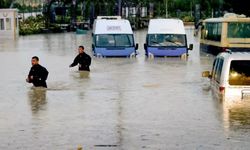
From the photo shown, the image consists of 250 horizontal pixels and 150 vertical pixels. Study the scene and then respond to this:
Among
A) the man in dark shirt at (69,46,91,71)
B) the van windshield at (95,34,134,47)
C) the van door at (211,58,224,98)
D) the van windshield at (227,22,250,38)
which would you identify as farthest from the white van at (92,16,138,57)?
the van door at (211,58,224,98)

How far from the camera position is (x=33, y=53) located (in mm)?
43188

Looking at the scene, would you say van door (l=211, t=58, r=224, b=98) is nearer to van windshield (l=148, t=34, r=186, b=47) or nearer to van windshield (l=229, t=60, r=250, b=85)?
van windshield (l=229, t=60, r=250, b=85)

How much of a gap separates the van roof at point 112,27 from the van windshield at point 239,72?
2309 cm

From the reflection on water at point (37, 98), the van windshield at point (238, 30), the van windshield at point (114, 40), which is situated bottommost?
the reflection on water at point (37, 98)

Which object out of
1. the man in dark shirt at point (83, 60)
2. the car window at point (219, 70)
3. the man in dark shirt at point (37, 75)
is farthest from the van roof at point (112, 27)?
the car window at point (219, 70)

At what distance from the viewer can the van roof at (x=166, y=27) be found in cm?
3906

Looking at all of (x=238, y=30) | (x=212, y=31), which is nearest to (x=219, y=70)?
(x=238, y=30)

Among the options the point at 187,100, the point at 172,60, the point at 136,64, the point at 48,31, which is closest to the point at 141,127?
the point at 187,100

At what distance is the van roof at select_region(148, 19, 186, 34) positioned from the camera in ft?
128

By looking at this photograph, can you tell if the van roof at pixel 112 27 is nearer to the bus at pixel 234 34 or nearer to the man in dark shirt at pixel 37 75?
the bus at pixel 234 34

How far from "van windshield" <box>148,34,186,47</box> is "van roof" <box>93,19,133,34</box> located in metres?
1.41

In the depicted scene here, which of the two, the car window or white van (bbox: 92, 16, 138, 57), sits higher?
the car window

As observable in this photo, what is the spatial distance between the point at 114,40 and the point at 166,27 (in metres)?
3.06

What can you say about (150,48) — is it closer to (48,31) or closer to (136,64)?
(136,64)
